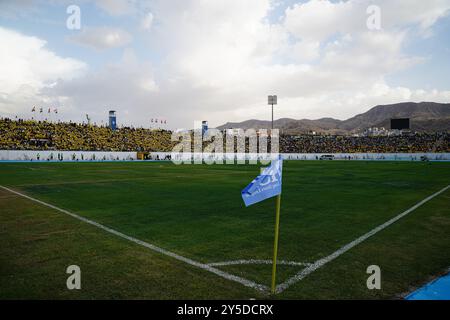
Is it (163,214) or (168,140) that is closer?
(163,214)

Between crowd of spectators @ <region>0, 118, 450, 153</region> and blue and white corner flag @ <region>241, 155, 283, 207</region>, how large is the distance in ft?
190

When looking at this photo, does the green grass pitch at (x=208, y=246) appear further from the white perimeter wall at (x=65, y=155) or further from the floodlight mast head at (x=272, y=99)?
the white perimeter wall at (x=65, y=155)

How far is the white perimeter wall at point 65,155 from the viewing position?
160 ft

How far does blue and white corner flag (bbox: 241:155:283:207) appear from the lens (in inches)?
166

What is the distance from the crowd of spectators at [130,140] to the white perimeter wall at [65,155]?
211 centimetres

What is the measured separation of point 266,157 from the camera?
2763 inches

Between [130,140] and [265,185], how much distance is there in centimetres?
7017

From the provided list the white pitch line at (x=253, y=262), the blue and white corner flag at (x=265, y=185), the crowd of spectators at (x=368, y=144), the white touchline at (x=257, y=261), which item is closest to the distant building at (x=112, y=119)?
the crowd of spectators at (x=368, y=144)

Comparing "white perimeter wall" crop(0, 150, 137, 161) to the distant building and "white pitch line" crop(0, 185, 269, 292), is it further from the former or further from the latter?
"white pitch line" crop(0, 185, 269, 292)

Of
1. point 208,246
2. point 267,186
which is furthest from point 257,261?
point 267,186

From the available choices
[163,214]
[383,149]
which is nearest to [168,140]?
[383,149]

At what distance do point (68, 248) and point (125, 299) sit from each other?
282 cm

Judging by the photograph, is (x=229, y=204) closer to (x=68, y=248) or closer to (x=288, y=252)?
(x=288, y=252)

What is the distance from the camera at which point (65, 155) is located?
53.9 metres
